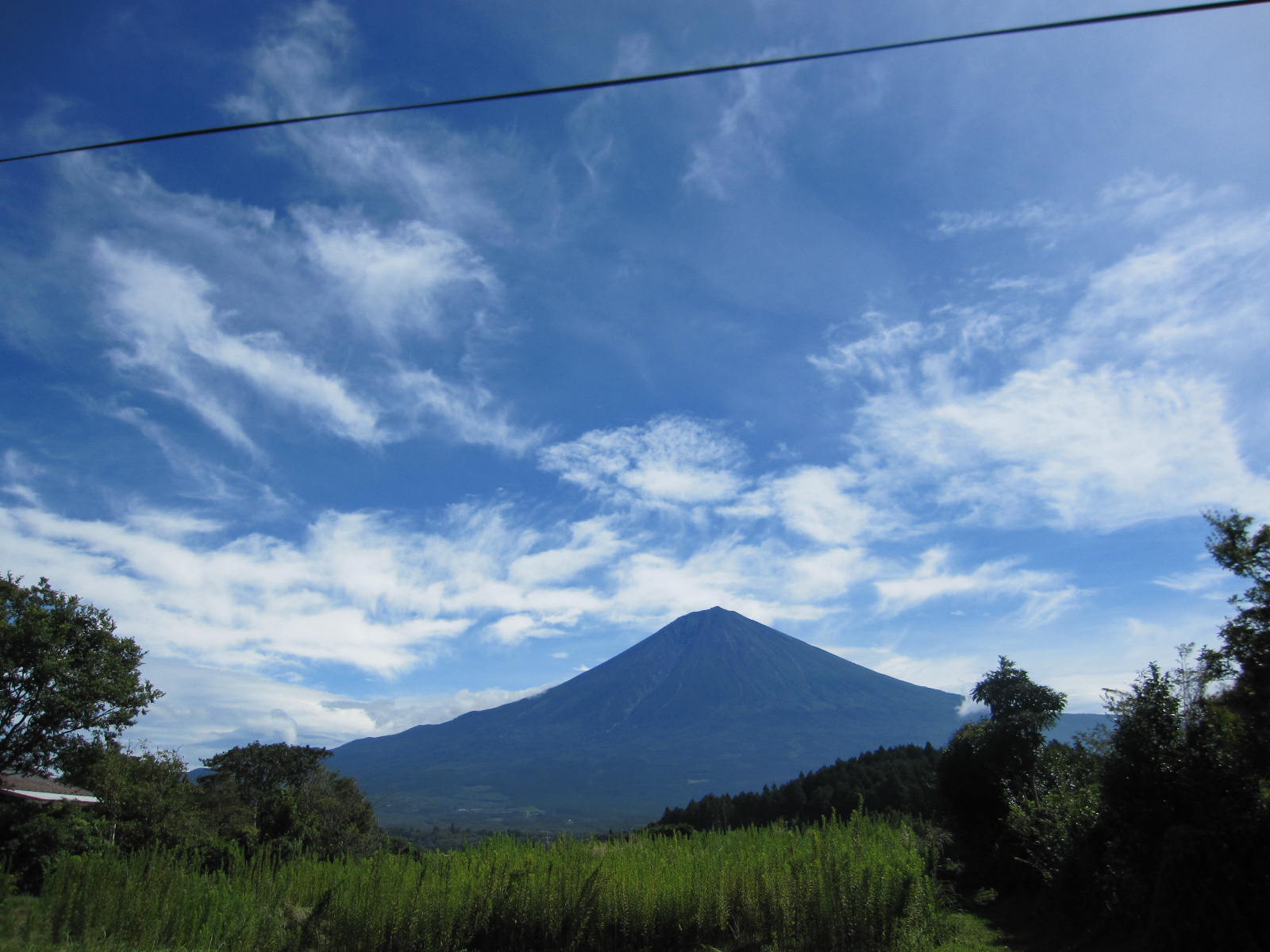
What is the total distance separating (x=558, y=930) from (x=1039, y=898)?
542 inches

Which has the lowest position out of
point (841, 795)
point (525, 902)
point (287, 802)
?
point (841, 795)

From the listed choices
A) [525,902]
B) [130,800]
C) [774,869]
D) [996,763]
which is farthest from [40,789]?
[996,763]

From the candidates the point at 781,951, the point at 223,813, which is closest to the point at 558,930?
the point at 781,951

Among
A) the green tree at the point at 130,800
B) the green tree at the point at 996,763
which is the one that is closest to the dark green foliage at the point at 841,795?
the green tree at the point at 996,763

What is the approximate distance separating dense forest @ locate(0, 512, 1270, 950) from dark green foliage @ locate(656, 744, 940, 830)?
17492 millimetres

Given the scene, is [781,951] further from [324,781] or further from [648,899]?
[324,781]

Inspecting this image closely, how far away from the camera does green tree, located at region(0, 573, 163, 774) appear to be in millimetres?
17984

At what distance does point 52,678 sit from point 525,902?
1808 centimetres

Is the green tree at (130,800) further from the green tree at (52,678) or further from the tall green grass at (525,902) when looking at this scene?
the tall green grass at (525,902)

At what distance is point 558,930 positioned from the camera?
7156 millimetres

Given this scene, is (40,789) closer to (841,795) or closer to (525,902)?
(525,902)

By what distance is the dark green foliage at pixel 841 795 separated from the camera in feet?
114

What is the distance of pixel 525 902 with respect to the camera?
23.7 ft

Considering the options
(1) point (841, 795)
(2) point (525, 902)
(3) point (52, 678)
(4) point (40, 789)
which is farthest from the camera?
(1) point (841, 795)
